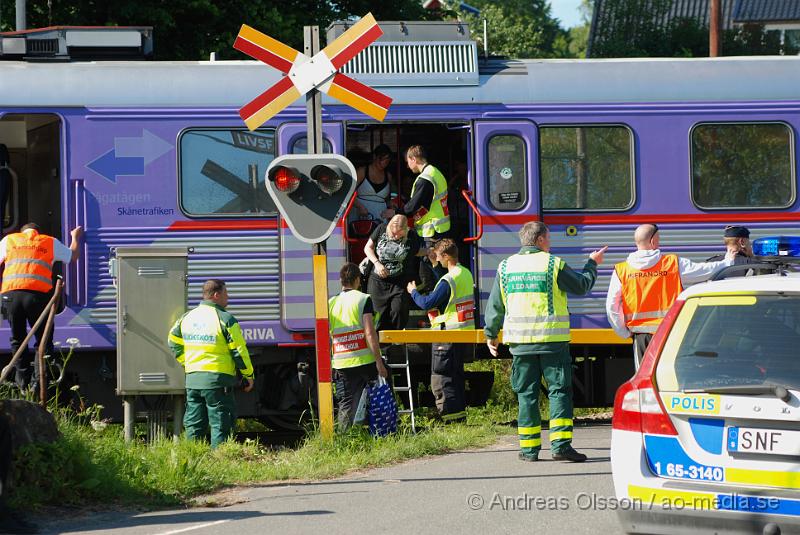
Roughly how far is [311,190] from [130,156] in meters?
3.03

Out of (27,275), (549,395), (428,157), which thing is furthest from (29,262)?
(549,395)

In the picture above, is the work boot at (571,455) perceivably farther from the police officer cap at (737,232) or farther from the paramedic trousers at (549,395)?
the police officer cap at (737,232)

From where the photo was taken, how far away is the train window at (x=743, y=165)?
12250mm

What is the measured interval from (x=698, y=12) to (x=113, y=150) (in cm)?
3889

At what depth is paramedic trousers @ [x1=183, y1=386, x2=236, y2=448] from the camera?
1038 cm

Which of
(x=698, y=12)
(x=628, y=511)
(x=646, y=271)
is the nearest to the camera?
(x=628, y=511)

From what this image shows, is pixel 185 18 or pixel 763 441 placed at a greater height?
pixel 185 18

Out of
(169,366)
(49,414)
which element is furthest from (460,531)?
(169,366)

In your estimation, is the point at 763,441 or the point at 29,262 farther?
the point at 29,262

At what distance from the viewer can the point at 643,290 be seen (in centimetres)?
1010

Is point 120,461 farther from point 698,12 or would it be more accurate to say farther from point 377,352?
point 698,12

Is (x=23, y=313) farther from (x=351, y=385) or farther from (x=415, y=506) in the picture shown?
(x=415, y=506)

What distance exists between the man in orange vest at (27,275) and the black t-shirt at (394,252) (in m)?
2.69

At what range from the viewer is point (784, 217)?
40.3 ft
